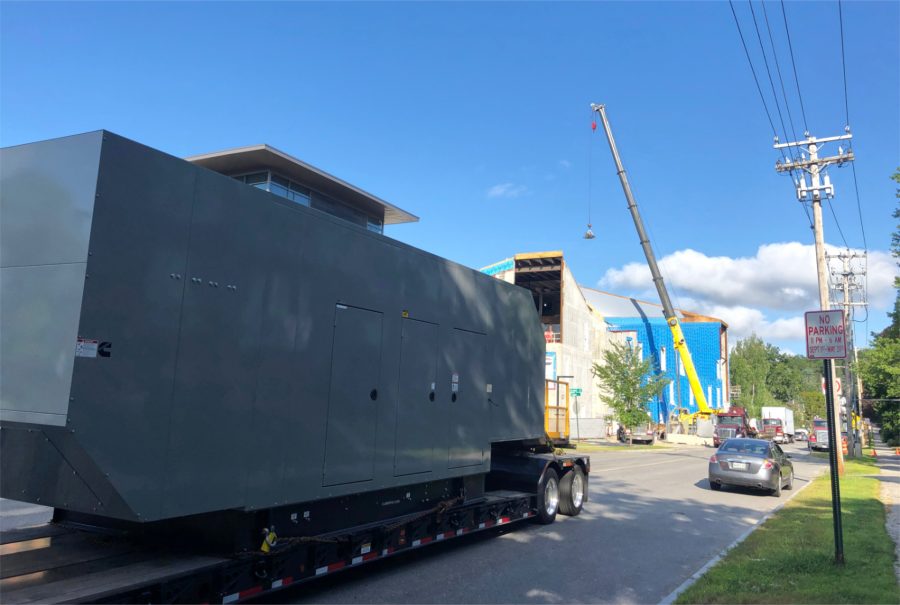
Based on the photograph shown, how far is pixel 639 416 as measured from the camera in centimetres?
4231

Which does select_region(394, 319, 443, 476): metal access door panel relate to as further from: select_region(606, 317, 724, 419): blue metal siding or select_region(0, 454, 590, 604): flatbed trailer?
select_region(606, 317, 724, 419): blue metal siding

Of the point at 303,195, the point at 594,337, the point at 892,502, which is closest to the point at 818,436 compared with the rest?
the point at 594,337

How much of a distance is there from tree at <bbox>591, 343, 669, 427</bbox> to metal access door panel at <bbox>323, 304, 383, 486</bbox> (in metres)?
38.5

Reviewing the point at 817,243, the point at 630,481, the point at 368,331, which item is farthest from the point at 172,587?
the point at 817,243

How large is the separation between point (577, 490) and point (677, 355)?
5591cm

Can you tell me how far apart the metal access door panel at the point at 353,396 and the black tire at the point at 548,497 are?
4.55 metres

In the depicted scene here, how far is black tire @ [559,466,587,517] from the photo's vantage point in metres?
11.3

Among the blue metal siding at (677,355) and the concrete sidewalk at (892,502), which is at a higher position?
the blue metal siding at (677,355)

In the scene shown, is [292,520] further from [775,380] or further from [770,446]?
[775,380]

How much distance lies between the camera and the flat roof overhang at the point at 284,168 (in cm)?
2470

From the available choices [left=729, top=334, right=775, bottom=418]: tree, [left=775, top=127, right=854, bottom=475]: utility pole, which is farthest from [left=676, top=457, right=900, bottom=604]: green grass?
[left=729, top=334, right=775, bottom=418]: tree

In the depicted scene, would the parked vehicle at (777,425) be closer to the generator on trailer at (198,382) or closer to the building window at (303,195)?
the building window at (303,195)

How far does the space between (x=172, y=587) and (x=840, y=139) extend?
2560 cm

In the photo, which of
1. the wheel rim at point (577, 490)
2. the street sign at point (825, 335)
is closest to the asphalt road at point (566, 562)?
the wheel rim at point (577, 490)
